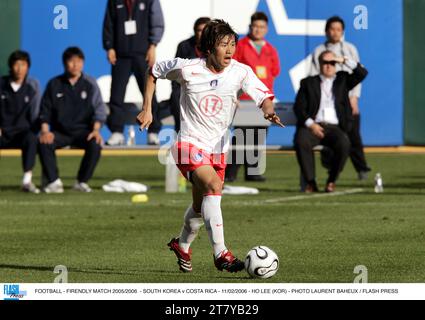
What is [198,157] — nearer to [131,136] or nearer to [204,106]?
[204,106]

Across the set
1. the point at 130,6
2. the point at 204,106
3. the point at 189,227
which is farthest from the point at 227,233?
the point at 130,6

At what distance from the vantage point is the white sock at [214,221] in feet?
31.3

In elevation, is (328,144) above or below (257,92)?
below

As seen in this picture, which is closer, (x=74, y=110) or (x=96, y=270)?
(x=96, y=270)

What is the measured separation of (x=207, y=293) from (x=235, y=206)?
710 cm

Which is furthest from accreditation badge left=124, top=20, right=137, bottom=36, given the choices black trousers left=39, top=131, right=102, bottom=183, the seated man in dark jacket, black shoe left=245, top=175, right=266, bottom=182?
the seated man in dark jacket

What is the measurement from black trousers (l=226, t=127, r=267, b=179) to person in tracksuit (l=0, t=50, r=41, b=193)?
268 centimetres

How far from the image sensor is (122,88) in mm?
20000

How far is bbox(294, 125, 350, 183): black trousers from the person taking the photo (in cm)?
1728

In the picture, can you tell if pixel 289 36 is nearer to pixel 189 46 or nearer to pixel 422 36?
pixel 422 36

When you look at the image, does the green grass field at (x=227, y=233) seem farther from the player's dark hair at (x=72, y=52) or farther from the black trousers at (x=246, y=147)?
the player's dark hair at (x=72, y=52)

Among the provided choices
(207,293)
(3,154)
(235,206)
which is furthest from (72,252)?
(3,154)

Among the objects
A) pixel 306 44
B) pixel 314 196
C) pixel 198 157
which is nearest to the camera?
pixel 198 157

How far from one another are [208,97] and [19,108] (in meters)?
8.52
